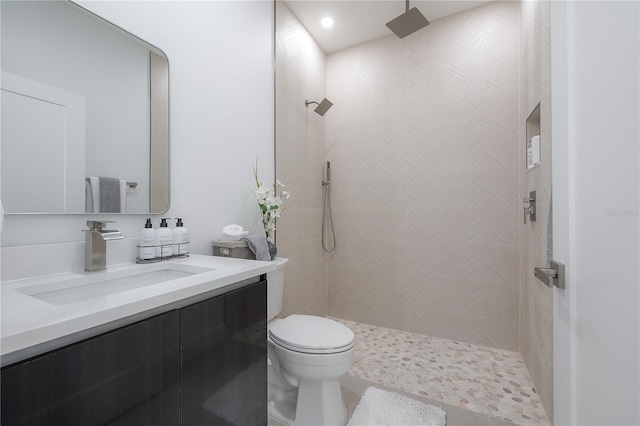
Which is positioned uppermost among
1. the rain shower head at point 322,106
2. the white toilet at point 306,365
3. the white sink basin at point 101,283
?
the rain shower head at point 322,106

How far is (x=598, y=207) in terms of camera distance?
0.63 meters

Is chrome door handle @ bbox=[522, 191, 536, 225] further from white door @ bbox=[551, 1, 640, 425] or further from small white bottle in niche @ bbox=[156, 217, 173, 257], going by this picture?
small white bottle in niche @ bbox=[156, 217, 173, 257]

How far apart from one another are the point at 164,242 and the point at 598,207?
1422 mm

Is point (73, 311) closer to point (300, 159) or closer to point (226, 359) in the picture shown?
point (226, 359)

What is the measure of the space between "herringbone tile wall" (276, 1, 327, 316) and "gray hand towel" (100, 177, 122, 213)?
1136mm

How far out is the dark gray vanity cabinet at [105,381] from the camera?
1.73 feet

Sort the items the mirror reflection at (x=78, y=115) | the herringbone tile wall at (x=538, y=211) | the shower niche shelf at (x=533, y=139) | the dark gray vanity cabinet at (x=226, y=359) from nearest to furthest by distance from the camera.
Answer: the dark gray vanity cabinet at (x=226, y=359)
the mirror reflection at (x=78, y=115)
the herringbone tile wall at (x=538, y=211)
the shower niche shelf at (x=533, y=139)

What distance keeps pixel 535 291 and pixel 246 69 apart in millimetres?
2304

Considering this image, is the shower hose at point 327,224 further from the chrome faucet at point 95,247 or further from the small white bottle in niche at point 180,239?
the chrome faucet at point 95,247

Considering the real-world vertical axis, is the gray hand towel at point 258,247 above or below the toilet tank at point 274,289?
above

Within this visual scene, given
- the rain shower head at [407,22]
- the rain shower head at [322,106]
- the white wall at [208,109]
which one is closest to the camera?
the white wall at [208,109]

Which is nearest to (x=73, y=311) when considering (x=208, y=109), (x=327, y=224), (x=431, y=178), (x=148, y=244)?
(x=148, y=244)

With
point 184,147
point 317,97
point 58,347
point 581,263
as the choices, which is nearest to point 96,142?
point 184,147

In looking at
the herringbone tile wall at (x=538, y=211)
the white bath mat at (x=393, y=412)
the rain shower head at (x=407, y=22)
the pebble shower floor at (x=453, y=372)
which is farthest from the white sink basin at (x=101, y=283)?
the rain shower head at (x=407, y=22)
